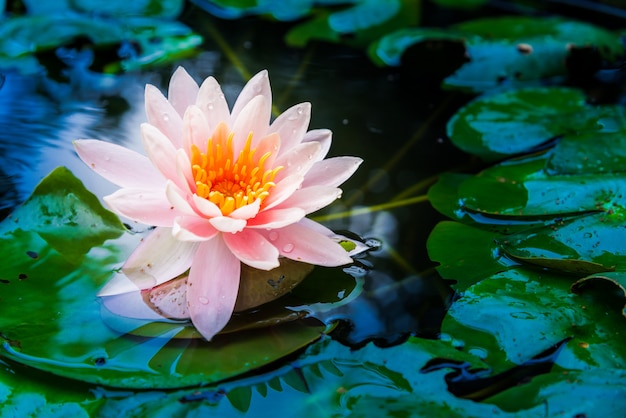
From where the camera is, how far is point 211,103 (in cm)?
143

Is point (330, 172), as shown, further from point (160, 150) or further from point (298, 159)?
point (160, 150)

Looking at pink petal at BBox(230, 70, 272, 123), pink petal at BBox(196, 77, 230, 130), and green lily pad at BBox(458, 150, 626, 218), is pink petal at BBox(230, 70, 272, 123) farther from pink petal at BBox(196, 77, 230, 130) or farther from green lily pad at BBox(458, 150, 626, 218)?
green lily pad at BBox(458, 150, 626, 218)

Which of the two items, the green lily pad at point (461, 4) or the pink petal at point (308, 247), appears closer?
the pink petal at point (308, 247)

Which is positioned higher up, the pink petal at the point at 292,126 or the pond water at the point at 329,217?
the pink petal at the point at 292,126

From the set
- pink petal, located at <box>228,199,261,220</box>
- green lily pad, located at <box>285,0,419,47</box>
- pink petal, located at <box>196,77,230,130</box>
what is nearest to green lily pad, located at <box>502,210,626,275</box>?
pink petal, located at <box>228,199,261,220</box>

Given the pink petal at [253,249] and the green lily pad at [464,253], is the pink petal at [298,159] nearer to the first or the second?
the pink petal at [253,249]

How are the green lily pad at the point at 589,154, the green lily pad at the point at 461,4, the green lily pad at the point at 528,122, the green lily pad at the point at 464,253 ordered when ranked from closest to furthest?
1. the green lily pad at the point at 464,253
2. the green lily pad at the point at 589,154
3. the green lily pad at the point at 528,122
4. the green lily pad at the point at 461,4

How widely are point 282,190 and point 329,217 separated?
0.46 meters

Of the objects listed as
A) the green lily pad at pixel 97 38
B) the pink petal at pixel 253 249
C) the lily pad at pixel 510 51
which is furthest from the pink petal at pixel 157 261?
the lily pad at pixel 510 51

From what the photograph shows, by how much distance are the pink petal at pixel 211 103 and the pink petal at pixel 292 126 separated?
0.13 m

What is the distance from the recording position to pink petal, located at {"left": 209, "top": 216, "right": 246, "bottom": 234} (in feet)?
4.07

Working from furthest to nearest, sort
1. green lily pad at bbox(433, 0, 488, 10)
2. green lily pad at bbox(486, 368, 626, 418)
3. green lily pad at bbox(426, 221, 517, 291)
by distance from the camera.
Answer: green lily pad at bbox(433, 0, 488, 10) → green lily pad at bbox(426, 221, 517, 291) → green lily pad at bbox(486, 368, 626, 418)

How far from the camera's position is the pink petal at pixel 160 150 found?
1279mm

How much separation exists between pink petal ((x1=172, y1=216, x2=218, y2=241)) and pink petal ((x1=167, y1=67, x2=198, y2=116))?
33 cm
